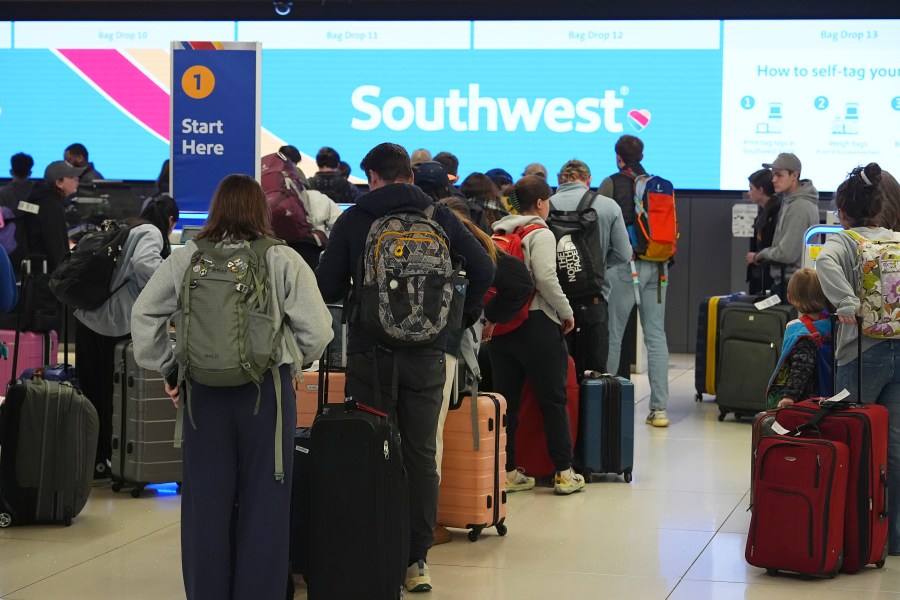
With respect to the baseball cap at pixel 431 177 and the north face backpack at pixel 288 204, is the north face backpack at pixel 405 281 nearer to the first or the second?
the baseball cap at pixel 431 177

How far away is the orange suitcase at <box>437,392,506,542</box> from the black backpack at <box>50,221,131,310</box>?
1.94m

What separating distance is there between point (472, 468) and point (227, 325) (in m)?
1.82

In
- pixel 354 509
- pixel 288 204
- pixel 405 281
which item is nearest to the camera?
pixel 354 509

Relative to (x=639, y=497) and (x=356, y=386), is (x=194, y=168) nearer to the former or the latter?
(x=356, y=386)

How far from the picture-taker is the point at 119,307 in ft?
20.3

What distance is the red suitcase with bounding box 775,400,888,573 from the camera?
4832 mm

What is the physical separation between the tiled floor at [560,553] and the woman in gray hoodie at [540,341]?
0.35 m

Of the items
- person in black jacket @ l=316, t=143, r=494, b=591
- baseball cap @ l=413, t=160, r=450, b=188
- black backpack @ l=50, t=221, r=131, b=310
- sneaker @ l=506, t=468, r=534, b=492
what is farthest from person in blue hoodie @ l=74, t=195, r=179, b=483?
sneaker @ l=506, t=468, r=534, b=492

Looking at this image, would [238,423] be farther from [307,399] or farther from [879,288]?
[879,288]

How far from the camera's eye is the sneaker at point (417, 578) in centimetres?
456

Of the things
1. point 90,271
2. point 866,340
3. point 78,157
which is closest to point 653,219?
point 866,340

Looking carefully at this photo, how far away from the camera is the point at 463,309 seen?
4695 millimetres

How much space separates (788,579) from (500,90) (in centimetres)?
845

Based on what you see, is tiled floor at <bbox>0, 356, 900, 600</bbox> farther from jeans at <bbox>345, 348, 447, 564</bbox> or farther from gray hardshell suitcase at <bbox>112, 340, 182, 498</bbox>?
jeans at <bbox>345, 348, 447, 564</bbox>
